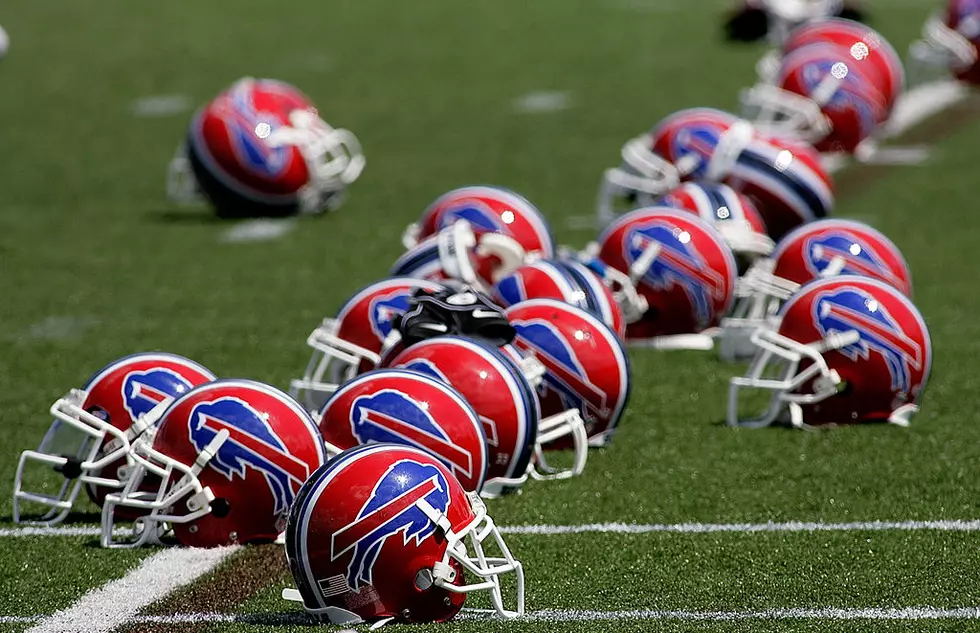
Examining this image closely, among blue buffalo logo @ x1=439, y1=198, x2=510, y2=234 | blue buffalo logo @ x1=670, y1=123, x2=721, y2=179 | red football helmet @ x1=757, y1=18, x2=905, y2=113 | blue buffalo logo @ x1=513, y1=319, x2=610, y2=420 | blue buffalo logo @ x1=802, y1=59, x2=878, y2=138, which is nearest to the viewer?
blue buffalo logo @ x1=513, y1=319, x2=610, y2=420

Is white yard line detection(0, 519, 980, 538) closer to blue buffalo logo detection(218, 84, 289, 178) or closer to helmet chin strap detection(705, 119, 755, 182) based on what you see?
helmet chin strap detection(705, 119, 755, 182)

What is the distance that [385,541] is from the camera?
3.89 meters

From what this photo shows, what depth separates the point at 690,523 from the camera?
194 inches

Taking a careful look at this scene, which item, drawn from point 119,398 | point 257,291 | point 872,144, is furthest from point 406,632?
point 872,144

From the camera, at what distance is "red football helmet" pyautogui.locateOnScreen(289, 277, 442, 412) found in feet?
19.0

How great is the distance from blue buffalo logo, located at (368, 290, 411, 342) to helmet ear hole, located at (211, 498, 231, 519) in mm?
1341

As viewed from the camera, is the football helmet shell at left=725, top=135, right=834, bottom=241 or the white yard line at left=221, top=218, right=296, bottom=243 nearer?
the football helmet shell at left=725, top=135, right=834, bottom=241

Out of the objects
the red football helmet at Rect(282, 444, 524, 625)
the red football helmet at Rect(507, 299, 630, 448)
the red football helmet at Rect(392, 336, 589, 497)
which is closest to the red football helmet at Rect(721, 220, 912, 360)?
the red football helmet at Rect(507, 299, 630, 448)

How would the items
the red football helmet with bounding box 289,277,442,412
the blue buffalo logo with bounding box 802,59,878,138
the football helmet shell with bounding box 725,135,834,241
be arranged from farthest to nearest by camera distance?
the blue buffalo logo with bounding box 802,59,878,138
the football helmet shell with bounding box 725,135,834,241
the red football helmet with bounding box 289,277,442,412

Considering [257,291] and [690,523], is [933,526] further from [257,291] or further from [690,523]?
[257,291]

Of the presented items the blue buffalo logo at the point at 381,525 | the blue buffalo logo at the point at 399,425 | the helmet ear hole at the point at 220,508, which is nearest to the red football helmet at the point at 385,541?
the blue buffalo logo at the point at 381,525

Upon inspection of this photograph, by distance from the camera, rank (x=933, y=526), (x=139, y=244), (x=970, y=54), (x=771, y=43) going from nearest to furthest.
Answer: (x=933, y=526)
(x=139, y=244)
(x=970, y=54)
(x=771, y=43)

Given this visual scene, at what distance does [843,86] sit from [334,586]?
21.8 ft

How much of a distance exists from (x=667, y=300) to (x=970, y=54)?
242 inches
